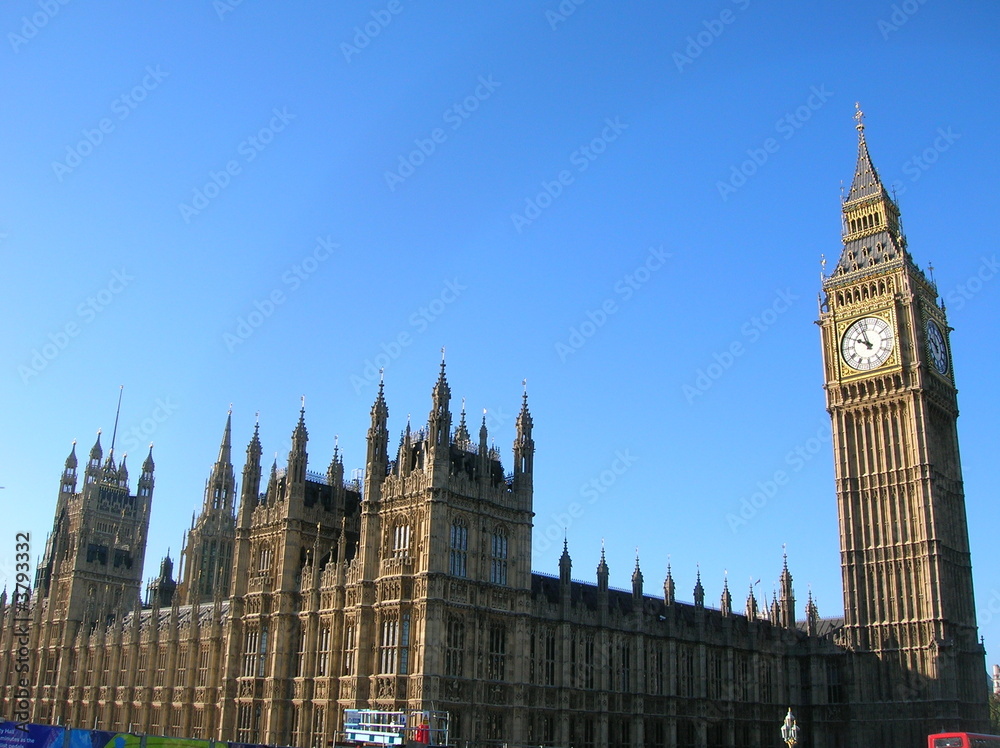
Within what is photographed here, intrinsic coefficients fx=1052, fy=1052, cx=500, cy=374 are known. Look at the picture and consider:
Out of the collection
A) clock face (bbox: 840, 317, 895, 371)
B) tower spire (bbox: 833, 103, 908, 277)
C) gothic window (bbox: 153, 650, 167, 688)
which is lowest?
gothic window (bbox: 153, 650, 167, 688)

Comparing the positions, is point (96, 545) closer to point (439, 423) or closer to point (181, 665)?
point (181, 665)

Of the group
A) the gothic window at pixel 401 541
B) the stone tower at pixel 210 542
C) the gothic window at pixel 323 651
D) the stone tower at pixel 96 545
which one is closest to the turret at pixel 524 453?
the gothic window at pixel 401 541

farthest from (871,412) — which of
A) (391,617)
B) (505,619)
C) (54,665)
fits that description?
(54,665)

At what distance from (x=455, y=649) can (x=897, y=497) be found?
40284mm

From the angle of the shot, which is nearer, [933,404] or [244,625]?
[244,625]

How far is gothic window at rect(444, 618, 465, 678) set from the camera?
57250mm

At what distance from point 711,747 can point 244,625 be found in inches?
1301

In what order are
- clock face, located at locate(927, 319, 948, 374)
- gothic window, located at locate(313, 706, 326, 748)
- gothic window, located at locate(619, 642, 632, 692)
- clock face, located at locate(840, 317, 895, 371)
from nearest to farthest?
1. gothic window, located at locate(313, 706, 326, 748)
2. gothic window, located at locate(619, 642, 632, 692)
3. clock face, located at locate(840, 317, 895, 371)
4. clock face, located at locate(927, 319, 948, 374)

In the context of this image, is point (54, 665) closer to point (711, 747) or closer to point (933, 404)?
point (711, 747)

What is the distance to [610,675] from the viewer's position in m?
66.8

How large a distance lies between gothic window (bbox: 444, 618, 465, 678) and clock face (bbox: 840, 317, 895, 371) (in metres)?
43.3

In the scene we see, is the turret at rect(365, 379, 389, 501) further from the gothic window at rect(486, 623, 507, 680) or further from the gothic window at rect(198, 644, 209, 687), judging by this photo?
the gothic window at rect(198, 644, 209, 687)

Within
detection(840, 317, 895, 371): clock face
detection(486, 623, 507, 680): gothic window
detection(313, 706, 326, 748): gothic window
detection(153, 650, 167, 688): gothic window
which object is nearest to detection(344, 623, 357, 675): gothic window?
detection(313, 706, 326, 748): gothic window

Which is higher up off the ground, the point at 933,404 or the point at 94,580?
the point at 933,404
